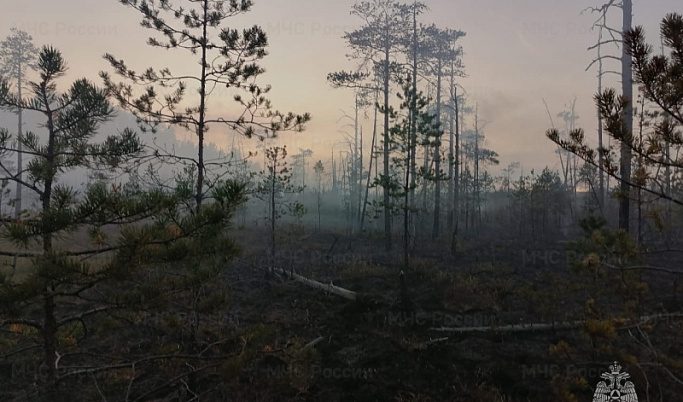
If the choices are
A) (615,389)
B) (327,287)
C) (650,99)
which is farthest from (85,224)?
(327,287)

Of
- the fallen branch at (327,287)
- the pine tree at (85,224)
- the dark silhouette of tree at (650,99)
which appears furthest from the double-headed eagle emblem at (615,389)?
the fallen branch at (327,287)

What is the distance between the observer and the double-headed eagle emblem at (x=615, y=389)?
5511 mm

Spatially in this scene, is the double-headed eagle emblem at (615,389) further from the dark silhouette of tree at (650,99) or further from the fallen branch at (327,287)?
the fallen branch at (327,287)

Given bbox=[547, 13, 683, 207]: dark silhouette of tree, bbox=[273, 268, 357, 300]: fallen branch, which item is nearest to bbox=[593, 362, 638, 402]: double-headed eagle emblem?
bbox=[547, 13, 683, 207]: dark silhouette of tree

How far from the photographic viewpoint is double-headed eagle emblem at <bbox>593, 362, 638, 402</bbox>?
5.51 m

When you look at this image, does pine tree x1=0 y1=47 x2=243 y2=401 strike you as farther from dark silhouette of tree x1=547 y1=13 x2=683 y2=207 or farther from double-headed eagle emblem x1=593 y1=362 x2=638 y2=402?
double-headed eagle emblem x1=593 y1=362 x2=638 y2=402

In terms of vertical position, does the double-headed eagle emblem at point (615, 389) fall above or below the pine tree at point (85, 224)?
below

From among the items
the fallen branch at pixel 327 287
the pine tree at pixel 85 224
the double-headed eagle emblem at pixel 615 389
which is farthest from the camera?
the fallen branch at pixel 327 287

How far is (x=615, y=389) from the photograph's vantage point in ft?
18.9

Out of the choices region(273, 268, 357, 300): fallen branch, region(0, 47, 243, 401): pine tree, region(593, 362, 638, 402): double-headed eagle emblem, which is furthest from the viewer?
region(273, 268, 357, 300): fallen branch

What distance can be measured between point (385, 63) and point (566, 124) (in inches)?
1802

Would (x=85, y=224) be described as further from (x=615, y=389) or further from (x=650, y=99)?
(x=615, y=389)

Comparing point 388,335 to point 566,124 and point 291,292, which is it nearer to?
point 291,292

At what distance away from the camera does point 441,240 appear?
76.0 feet
